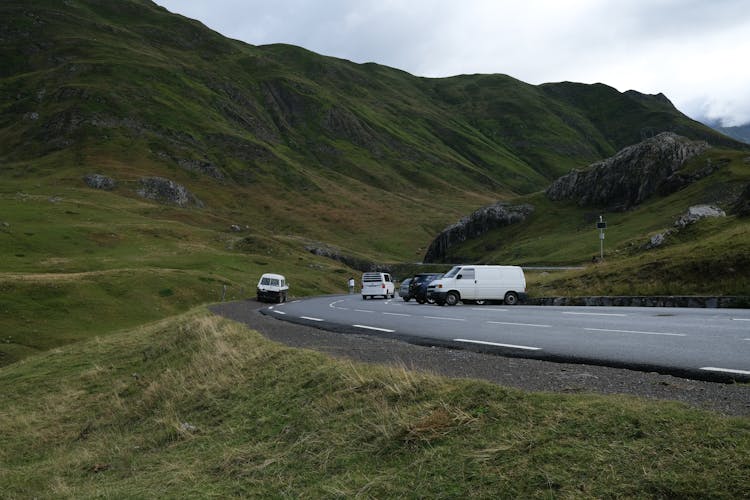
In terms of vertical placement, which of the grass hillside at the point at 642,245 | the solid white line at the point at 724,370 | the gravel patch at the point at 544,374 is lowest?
the gravel patch at the point at 544,374

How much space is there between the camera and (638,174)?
→ 84.3 metres

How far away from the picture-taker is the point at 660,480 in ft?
15.2

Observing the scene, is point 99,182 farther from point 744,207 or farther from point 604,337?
point 604,337

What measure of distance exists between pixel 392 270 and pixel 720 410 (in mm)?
89385

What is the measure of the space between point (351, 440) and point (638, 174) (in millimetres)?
88549

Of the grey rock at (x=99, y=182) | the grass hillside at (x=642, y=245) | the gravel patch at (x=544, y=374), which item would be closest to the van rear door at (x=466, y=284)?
the grass hillside at (x=642, y=245)

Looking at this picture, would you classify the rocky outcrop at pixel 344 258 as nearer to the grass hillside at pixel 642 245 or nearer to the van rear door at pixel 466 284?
the grass hillside at pixel 642 245

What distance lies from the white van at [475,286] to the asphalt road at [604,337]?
9330mm

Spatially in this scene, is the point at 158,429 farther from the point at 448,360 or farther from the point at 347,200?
the point at 347,200

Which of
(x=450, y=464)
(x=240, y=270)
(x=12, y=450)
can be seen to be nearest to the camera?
(x=450, y=464)

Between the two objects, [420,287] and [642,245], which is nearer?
[420,287]

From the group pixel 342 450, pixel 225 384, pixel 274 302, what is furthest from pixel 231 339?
pixel 274 302

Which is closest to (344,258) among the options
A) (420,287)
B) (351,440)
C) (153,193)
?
(153,193)

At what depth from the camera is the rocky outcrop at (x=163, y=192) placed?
4109 inches
